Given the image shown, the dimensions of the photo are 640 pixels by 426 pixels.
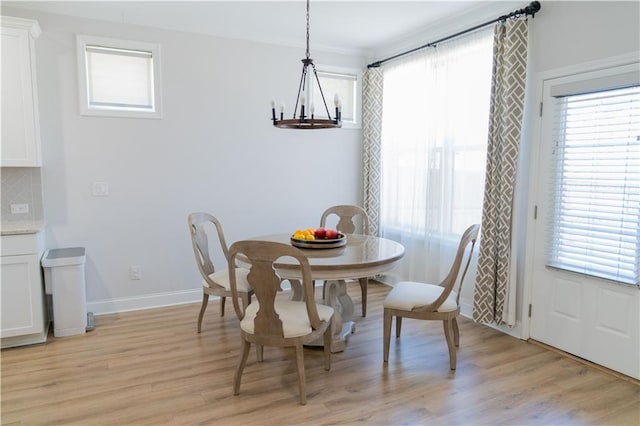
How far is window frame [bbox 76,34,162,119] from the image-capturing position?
3787mm

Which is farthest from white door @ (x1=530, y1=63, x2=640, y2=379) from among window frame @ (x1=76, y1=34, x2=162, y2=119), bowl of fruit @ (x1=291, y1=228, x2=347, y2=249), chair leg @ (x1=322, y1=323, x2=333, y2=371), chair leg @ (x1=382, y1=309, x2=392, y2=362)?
window frame @ (x1=76, y1=34, x2=162, y2=119)

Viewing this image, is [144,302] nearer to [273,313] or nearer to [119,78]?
[119,78]

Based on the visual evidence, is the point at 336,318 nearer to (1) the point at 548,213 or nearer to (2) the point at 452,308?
(2) the point at 452,308

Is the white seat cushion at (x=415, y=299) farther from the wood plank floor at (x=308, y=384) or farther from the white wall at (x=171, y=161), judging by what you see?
the white wall at (x=171, y=161)

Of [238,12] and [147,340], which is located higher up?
[238,12]

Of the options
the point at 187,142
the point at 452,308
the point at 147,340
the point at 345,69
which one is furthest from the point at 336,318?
the point at 345,69

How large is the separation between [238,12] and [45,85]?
181cm

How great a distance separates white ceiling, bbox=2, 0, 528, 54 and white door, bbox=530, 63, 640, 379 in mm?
958

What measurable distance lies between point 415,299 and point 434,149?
5.93 ft

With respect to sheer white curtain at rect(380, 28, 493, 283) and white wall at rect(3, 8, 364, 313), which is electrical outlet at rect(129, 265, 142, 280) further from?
sheer white curtain at rect(380, 28, 493, 283)

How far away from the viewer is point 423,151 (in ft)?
14.3

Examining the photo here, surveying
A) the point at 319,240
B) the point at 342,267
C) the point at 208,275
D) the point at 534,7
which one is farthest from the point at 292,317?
the point at 534,7

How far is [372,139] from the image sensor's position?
5008 mm

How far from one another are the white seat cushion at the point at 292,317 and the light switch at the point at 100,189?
2158 millimetres
